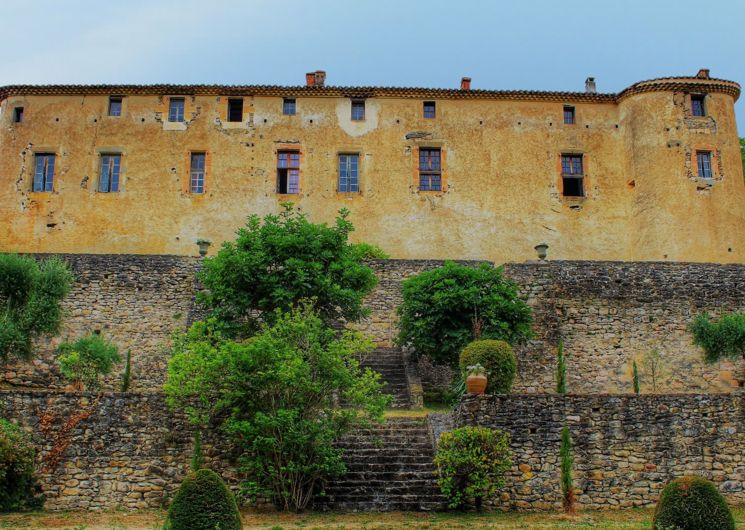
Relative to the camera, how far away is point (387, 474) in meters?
18.0

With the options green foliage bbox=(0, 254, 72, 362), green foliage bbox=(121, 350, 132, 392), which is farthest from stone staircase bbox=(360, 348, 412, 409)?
green foliage bbox=(0, 254, 72, 362)

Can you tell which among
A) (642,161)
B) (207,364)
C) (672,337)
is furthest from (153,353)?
(642,161)

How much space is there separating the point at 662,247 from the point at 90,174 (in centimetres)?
2180

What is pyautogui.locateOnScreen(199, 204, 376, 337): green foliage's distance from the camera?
77.3ft

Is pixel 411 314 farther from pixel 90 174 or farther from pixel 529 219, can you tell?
pixel 90 174

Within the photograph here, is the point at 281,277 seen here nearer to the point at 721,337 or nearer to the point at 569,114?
the point at 721,337

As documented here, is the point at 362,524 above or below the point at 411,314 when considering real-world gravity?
below

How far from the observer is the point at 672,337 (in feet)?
87.6

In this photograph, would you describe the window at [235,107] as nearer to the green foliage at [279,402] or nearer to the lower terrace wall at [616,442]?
the green foliage at [279,402]

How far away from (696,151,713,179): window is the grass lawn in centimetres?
1994

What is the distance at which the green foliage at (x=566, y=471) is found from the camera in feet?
56.9

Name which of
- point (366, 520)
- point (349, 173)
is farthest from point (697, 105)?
point (366, 520)

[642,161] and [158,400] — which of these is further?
A: [642,161]

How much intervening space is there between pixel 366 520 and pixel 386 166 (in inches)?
840
